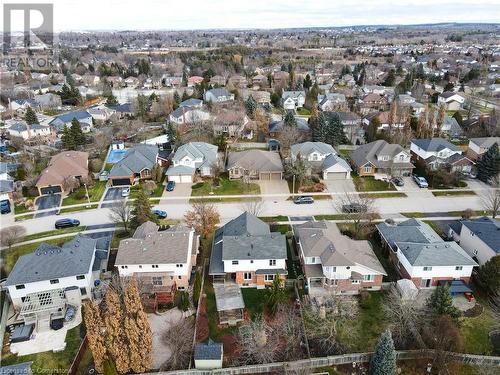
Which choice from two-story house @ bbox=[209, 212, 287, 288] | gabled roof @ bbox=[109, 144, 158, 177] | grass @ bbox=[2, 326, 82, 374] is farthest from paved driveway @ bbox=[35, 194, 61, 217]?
two-story house @ bbox=[209, 212, 287, 288]

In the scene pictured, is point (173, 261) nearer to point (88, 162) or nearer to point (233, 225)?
point (233, 225)

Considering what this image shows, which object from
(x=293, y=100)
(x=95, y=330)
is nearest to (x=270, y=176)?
(x=95, y=330)

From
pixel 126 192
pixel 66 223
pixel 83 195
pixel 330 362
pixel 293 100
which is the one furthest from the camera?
pixel 293 100

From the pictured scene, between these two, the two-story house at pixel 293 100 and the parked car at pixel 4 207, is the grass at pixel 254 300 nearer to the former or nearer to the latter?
the parked car at pixel 4 207

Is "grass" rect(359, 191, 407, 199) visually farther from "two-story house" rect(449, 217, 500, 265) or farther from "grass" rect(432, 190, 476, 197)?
"two-story house" rect(449, 217, 500, 265)

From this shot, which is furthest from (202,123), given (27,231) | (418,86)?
(418,86)

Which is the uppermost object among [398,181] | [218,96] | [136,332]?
[218,96]

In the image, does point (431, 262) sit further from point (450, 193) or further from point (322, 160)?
point (322, 160)

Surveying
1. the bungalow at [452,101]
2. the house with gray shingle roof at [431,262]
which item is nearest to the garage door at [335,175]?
the house with gray shingle roof at [431,262]
